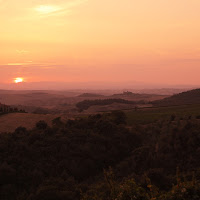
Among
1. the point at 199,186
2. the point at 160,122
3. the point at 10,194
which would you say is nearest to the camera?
the point at 199,186

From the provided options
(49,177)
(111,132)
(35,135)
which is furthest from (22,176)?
(111,132)

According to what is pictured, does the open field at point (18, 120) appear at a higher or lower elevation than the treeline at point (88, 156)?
higher

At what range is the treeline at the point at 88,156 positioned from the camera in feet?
66.6

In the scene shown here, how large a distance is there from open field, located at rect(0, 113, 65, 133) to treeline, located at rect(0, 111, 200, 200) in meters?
6.01

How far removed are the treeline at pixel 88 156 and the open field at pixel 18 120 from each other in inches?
237

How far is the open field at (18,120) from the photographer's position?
127 feet

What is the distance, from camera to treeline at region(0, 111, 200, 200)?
2030 centimetres

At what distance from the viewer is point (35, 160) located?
26047 millimetres

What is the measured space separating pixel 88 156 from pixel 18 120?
18.5 meters

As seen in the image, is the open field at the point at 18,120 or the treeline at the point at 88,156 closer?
the treeline at the point at 88,156

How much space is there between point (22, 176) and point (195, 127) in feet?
54.6

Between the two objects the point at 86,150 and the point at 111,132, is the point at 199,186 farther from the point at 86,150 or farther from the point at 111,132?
the point at 111,132

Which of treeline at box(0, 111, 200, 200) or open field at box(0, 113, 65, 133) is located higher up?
open field at box(0, 113, 65, 133)

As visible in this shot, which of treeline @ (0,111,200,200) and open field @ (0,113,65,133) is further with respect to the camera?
open field @ (0,113,65,133)
